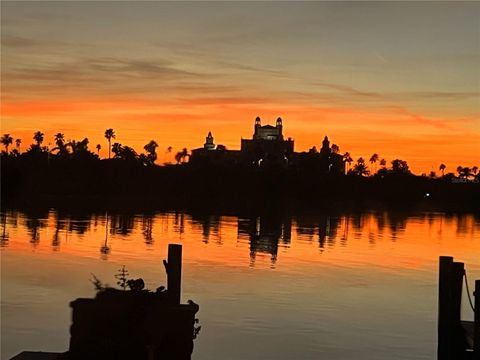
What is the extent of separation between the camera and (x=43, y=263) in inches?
1350

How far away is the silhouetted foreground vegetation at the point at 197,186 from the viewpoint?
4013 inches

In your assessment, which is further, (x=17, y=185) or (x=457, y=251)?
(x=17, y=185)

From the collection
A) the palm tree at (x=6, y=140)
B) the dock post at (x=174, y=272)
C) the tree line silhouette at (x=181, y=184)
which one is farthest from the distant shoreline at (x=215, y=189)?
the dock post at (x=174, y=272)

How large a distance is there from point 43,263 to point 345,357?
1828 centimetres

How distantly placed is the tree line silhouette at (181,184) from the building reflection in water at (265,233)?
25.5m

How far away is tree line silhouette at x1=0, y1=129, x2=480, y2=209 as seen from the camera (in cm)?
10338

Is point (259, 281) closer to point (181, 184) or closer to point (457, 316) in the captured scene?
point (457, 316)

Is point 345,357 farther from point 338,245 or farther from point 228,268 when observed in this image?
point 338,245

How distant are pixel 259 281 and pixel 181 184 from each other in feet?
298

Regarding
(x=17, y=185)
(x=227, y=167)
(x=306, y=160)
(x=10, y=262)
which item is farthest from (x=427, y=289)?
(x=306, y=160)

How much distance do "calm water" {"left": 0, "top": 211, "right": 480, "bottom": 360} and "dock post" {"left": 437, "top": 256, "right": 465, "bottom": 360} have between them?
300 centimetres

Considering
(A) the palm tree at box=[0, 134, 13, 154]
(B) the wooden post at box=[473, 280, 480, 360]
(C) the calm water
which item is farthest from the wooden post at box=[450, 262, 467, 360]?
(A) the palm tree at box=[0, 134, 13, 154]

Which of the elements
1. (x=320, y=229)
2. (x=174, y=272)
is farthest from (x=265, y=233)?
(x=174, y=272)

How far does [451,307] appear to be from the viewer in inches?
657
